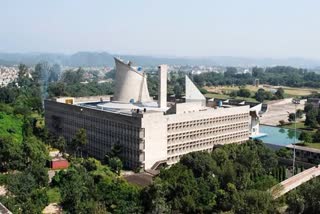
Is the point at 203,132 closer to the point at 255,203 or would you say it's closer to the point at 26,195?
the point at 255,203

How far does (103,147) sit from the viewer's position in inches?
1593

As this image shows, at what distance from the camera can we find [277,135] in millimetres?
55125

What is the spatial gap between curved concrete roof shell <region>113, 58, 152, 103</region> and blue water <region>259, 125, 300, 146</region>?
16408 mm

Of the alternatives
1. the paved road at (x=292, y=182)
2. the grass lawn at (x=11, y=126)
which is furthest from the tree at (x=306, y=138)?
the grass lawn at (x=11, y=126)

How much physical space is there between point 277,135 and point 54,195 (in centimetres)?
3371

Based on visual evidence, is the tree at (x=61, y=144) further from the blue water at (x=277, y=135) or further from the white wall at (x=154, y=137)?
the blue water at (x=277, y=135)

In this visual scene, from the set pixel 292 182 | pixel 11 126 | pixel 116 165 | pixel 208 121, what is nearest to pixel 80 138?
pixel 116 165

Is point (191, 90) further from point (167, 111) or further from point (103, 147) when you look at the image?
point (103, 147)

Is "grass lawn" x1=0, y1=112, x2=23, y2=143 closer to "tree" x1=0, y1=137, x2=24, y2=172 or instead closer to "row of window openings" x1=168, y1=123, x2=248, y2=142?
"tree" x1=0, y1=137, x2=24, y2=172

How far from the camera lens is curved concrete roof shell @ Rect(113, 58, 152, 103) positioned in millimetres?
42688

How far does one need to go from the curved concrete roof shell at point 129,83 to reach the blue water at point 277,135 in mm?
16408

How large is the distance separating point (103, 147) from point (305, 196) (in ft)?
65.2

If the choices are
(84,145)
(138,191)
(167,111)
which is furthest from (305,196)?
(84,145)

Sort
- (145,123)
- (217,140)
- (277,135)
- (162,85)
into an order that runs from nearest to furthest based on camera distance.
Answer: (145,123)
(162,85)
(217,140)
(277,135)
